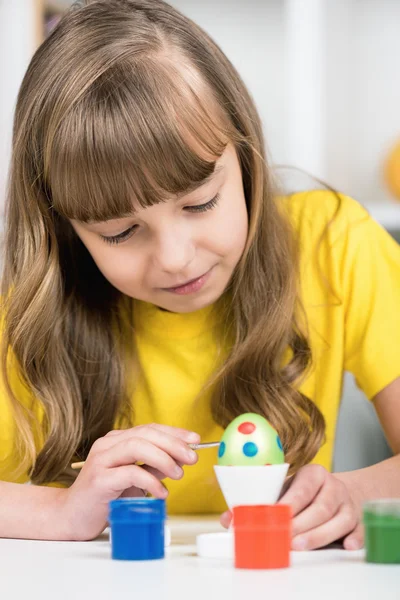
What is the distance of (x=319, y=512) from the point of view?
0.84 meters

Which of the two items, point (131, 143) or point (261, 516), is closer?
point (261, 516)

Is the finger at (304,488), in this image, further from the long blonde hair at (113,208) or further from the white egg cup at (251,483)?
the long blonde hair at (113,208)

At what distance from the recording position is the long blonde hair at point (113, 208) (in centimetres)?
98

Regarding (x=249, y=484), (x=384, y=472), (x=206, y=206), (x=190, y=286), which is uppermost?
(x=206, y=206)

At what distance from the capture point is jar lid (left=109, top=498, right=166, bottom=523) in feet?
2.41

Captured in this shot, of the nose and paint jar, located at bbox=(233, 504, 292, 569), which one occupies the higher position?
the nose

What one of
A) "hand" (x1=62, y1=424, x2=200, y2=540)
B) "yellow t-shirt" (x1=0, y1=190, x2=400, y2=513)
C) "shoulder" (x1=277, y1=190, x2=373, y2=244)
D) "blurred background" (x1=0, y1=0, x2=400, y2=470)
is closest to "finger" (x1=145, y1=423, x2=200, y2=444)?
"hand" (x1=62, y1=424, x2=200, y2=540)

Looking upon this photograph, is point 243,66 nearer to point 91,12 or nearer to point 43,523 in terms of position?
point 91,12

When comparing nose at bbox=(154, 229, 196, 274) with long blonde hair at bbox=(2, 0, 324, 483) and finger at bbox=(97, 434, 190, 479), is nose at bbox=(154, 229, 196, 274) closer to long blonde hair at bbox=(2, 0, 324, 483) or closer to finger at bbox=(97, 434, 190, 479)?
long blonde hair at bbox=(2, 0, 324, 483)

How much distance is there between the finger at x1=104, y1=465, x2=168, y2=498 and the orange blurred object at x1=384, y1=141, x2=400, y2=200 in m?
1.56

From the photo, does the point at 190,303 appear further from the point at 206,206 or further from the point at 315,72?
the point at 315,72

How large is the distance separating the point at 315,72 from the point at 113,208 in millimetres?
1431

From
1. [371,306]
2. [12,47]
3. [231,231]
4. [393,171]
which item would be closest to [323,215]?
[371,306]

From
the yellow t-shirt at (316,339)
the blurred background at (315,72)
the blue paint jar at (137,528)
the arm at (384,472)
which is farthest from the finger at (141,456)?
the blurred background at (315,72)
